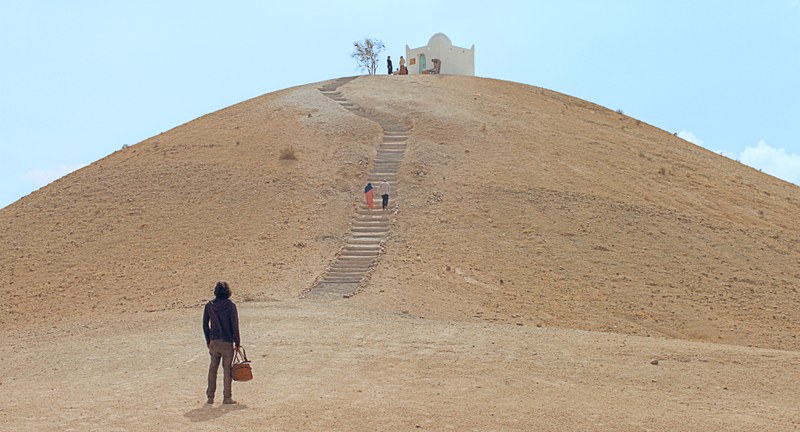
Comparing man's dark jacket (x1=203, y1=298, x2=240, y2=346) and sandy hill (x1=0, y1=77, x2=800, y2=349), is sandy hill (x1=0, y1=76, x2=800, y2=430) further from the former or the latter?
man's dark jacket (x1=203, y1=298, x2=240, y2=346)

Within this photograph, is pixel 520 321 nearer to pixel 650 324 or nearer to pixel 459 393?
pixel 650 324

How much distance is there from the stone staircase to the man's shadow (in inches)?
335

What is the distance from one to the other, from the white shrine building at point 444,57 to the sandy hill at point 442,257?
728 centimetres

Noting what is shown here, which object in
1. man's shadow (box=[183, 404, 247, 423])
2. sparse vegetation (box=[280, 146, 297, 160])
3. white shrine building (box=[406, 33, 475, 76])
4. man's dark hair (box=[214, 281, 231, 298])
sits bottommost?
man's shadow (box=[183, 404, 247, 423])

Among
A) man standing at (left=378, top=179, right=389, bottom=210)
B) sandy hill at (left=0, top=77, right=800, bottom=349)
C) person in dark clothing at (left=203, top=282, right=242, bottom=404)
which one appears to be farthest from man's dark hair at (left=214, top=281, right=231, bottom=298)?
man standing at (left=378, top=179, right=389, bottom=210)

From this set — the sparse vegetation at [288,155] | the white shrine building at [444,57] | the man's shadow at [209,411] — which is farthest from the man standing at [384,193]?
the white shrine building at [444,57]

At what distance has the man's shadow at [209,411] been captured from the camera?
9.66m

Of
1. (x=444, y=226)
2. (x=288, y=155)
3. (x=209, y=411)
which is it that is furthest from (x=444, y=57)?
(x=209, y=411)

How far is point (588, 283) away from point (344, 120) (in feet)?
44.6

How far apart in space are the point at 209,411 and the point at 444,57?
3370cm

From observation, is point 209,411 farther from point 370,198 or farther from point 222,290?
point 370,198

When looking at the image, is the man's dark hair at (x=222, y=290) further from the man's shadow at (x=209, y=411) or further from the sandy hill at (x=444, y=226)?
the sandy hill at (x=444, y=226)

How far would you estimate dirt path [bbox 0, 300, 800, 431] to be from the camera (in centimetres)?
977

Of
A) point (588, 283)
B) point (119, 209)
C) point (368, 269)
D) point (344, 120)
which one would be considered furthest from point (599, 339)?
point (344, 120)
